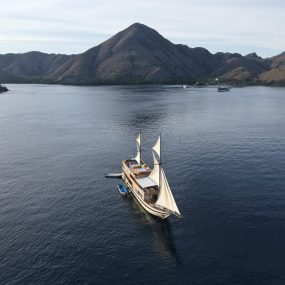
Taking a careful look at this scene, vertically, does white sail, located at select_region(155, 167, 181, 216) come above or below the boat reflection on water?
above

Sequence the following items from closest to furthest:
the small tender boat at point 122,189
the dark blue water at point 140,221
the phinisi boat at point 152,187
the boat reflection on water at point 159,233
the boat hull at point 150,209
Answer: the dark blue water at point 140,221 < the boat reflection on water at point 159,233 < the phinisi boat at point 152,187 < the boat hull at point 150,209 < the small tender boat at point 122,189

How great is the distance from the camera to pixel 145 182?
9400 cm

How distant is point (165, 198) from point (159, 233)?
8.25m

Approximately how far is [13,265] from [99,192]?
37.9 meters

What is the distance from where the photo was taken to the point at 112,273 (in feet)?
208

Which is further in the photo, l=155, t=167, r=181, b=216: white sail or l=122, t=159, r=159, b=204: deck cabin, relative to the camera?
l=122, t=159, r=159, b=204: deck cabin

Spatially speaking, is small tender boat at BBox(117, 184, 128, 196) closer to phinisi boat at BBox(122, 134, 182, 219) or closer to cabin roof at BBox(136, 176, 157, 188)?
phinisi boat at BBox(122, 134, 182, 219)

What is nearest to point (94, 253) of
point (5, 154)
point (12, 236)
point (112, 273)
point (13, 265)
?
point (112, 273)

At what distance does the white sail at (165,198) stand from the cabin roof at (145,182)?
845cm

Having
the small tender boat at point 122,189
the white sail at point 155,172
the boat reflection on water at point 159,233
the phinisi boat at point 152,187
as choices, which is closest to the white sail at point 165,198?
the phinisi boat at point 152,187

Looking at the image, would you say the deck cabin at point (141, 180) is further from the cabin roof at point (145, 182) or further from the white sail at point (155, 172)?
the white sail at point (155, 172)

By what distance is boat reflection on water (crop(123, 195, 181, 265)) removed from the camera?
6844 cm

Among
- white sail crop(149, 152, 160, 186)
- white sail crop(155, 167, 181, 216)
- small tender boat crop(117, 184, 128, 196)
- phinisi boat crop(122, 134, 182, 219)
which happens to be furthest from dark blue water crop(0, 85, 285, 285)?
white sail crop(149, 152, 160, 186)

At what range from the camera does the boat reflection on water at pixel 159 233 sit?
2694 inches
